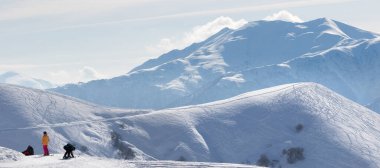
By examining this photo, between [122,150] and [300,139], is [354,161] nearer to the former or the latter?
[300,139]

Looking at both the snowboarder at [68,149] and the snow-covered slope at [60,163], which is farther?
the snowboarder at [68,149]

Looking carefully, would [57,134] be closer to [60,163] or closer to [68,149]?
[68,149]

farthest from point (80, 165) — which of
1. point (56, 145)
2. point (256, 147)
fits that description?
point (256, 147)

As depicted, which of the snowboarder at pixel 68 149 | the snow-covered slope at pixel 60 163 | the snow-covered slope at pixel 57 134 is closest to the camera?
the snow-covered slope at pixel 60 163

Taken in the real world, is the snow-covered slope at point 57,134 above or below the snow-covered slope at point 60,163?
below

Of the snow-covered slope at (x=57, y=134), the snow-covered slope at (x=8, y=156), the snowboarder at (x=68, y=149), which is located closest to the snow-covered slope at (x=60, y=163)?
the snow-covered slope at (x=8, y=156)

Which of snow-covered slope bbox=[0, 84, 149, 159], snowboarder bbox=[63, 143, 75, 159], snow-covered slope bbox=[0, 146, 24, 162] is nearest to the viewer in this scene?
snow-covered slope bbox=[0, 146, 24, 162]

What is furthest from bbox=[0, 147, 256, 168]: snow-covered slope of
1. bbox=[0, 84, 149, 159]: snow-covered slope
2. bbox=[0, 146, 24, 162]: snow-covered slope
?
bbox=[0, 84, 149, 159]: snow-covered slope

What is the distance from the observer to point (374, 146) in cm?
19112

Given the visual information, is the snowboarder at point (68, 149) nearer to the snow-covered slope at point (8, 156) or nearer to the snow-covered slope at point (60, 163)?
the snow-covered slope at point (60, 163)

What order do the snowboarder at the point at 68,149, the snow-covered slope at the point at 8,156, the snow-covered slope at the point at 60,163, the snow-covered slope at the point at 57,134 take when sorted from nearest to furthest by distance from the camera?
the snow-covered slope at the point at 60,163 < the snow-covered slope at the point at 8,156 < the snowboarder at the point at 68,149 < the snow-covered slope at the point at 57,134

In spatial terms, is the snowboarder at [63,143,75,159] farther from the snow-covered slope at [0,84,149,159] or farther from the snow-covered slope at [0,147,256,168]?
the snow-covered slope at [0,84,149,159]

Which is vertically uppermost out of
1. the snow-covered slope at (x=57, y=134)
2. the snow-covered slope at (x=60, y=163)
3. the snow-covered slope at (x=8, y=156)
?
the snow-covered slope at (x=8, y=156)

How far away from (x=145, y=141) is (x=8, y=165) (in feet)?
441
